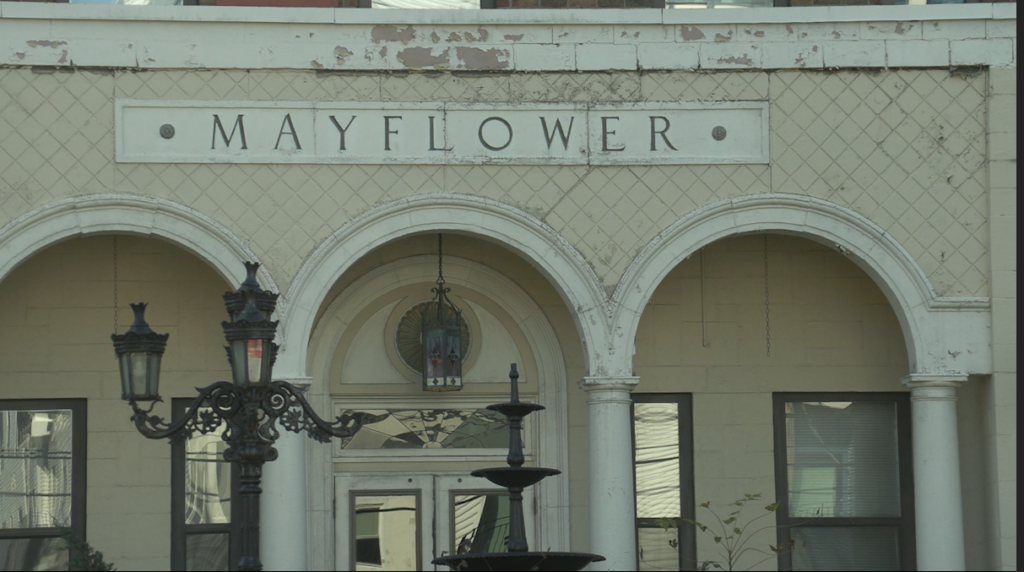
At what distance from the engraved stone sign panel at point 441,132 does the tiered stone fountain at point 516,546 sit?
2412mm

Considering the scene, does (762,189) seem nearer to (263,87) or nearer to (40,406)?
(263,87)

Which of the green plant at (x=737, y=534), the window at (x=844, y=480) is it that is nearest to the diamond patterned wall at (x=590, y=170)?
the window at (x=844, y=480)

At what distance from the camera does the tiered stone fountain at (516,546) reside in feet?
36.4

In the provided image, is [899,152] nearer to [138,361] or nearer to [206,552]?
[138,361]

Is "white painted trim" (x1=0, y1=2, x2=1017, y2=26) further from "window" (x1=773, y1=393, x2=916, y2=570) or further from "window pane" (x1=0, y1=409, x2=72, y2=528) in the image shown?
"window pane" (x1=0, y1=409, x2=72, y2=528)

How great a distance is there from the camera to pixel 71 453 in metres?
14.0

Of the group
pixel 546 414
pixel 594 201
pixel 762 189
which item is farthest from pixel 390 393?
pixel 762 189

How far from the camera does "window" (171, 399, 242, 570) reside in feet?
45.9

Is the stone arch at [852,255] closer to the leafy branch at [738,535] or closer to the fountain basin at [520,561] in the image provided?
the leafy branch at [738,535]

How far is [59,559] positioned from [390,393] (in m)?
3.19

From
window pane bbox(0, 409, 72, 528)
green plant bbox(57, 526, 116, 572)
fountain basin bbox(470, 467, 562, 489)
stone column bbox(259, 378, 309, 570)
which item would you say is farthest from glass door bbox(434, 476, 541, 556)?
window pane bbox(0, 409, 72, 528)

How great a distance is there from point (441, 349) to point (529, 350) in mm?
882

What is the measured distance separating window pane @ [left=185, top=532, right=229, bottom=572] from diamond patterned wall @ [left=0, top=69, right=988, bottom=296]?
271 centimetres

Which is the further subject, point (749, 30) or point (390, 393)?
point (390, 393)
